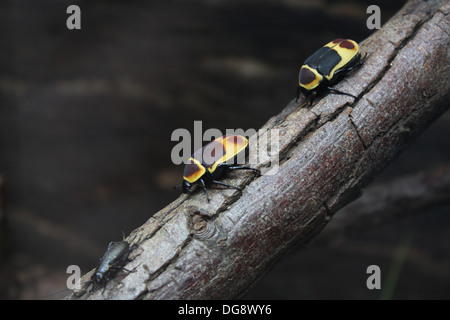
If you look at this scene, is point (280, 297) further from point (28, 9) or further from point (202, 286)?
point (28, 9)

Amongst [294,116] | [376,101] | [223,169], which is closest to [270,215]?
[223,169]

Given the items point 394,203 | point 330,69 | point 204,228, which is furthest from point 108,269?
point 394,203

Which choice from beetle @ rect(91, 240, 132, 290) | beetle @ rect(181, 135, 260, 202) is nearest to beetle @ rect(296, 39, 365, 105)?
beetle @ rect(181, 135, 260, 202)

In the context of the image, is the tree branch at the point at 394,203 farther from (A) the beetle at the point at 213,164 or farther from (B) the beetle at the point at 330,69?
(A) the beetle at the point at 213,164

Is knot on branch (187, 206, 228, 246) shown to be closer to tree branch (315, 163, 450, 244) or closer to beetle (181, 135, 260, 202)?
beetle (181, 135, 260, 202)

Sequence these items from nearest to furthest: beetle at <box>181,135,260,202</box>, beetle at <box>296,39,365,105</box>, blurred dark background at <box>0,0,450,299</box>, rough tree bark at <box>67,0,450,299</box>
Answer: rough tree bark at <box>67,0,450,299</box>, beetle at <box>181,135,260,202</box>, beetle at <box>296,39,365,105</box>, blurred dark background at <box>0,0,450,299</box>

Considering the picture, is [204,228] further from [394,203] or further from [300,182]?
[394,203]
